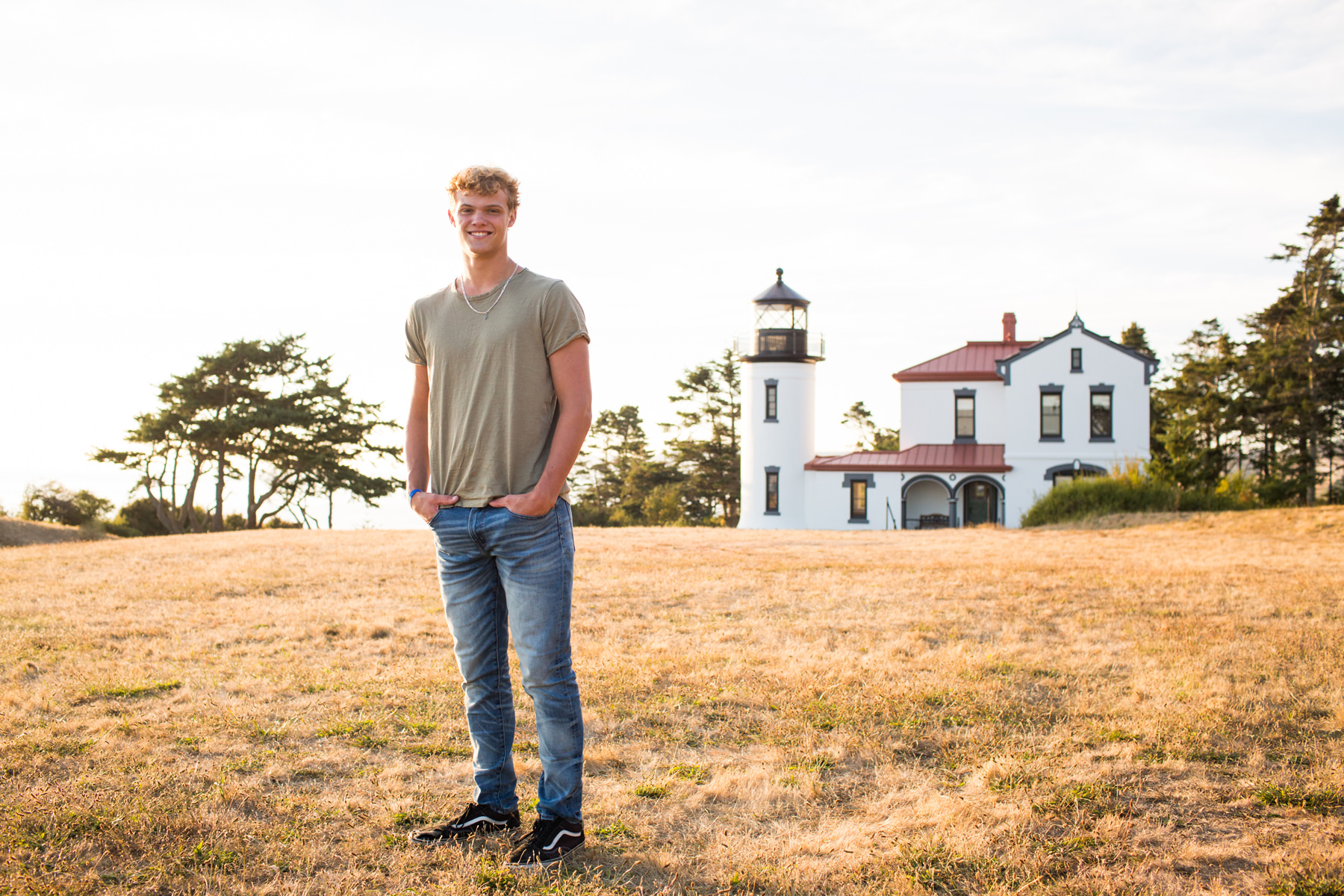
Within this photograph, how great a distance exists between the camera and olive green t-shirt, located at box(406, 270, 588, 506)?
2.87 meters

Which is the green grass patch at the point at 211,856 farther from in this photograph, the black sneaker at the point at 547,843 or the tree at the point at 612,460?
the tree at the point at 612,460

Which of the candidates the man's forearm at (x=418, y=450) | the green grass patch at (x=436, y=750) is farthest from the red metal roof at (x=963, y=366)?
the man's forearm at (x=418, y=450)

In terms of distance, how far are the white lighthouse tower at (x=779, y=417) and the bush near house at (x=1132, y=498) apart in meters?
8.64

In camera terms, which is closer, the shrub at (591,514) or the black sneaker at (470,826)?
the black sneaker at (470,826)

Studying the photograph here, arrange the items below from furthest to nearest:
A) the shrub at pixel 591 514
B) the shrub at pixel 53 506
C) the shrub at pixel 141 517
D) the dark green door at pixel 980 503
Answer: the shrub at pixel 591 514
the dark green door at pixel 980 503
the shrub at pixel 141 517
the shrub at pixel 53 506

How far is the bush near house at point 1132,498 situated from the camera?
21.0 metres

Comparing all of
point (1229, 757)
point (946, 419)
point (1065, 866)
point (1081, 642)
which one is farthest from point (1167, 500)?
point (1065, 866)

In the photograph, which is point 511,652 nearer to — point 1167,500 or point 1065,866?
point 1065,866

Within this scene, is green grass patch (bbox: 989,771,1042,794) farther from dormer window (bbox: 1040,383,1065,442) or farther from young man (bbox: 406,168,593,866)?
dormer window (bbox: 1040,383,1065,442)

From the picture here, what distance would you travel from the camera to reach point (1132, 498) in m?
21.2

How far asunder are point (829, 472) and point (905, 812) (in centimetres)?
2641

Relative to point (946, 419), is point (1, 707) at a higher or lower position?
lower

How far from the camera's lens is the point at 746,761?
372 cm

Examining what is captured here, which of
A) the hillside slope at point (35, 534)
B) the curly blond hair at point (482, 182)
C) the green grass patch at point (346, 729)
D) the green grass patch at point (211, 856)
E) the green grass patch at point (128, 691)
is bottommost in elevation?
the green grass patch at point (211, 856)
